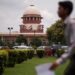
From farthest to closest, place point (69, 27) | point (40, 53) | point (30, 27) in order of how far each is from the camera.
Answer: point (30, 27) < point (40, 53) < point (69, 27)

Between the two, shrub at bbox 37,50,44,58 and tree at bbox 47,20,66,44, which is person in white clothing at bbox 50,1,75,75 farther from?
tree at bbox 47,20,66,44

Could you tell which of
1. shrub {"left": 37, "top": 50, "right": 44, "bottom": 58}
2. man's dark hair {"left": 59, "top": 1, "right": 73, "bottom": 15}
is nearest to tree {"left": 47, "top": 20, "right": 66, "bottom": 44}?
shrub {"left": 37, "top": 50, "right": 44, "bottom": 58}

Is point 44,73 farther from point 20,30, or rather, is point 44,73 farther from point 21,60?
point 20,30

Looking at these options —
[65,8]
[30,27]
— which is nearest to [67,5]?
[65,8]

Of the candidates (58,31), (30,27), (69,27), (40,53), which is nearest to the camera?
(69,27)

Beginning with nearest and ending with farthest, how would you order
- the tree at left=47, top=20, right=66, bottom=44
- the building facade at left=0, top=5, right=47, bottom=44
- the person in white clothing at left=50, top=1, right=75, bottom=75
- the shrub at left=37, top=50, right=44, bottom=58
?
the person in white clothing at left=50, top=1, right=75, bottom=75 → the shrub at left=37, top=50, right=44, bottom=58 → the tree at left=47, top=20, right=66, bottom=44 → the building facade at left=0, top=5, right=47, bottom=44

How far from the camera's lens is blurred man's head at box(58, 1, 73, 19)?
17.4 ft

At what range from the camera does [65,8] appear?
210 inches

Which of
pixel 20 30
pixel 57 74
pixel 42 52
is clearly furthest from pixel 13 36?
pixel 57 74

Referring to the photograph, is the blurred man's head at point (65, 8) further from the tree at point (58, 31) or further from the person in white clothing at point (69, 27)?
the tree at point (58, 31)

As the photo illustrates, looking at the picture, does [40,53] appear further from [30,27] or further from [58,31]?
[30,27]

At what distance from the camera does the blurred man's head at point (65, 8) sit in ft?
17.4

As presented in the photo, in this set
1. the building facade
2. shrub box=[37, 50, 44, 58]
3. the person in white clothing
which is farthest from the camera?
the building facade

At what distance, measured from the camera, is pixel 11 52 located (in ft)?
74.6
